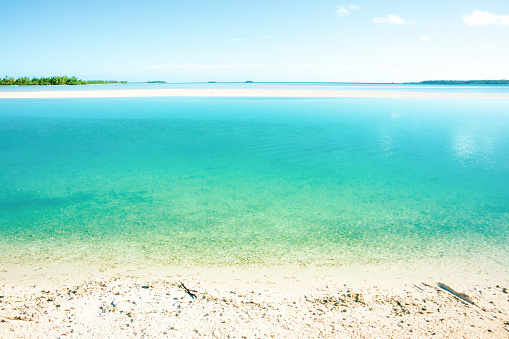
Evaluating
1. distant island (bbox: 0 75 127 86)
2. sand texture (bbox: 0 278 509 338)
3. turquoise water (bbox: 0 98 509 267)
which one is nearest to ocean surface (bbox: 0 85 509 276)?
turquoise water (bbox: 0 98 509 267)

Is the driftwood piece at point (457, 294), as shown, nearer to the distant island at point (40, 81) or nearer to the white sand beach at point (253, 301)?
the white sand beach at point (253, 301)

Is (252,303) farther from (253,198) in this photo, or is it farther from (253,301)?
(253,198)

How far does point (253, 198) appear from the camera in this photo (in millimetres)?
6965

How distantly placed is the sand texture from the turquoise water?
853mm

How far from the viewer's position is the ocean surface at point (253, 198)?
187 inches

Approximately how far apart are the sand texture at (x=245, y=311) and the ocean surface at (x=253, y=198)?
825 mm

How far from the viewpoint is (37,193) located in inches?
285

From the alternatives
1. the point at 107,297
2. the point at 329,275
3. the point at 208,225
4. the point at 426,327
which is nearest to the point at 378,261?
the point at 329,275

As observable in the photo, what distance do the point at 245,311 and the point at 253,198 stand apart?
386cm

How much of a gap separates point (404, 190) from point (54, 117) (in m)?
20.9

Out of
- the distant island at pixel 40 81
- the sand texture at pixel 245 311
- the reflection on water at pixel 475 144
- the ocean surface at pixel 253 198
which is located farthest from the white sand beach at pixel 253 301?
the distant island at pixel 40 81

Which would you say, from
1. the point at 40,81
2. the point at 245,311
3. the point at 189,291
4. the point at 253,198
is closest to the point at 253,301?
the point at 245,311

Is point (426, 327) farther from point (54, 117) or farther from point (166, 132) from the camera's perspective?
point (54, 117)

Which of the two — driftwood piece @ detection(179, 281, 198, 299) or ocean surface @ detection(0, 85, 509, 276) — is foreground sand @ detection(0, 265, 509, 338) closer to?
driftwood piece @ detection(179, 281, 198, 299)
